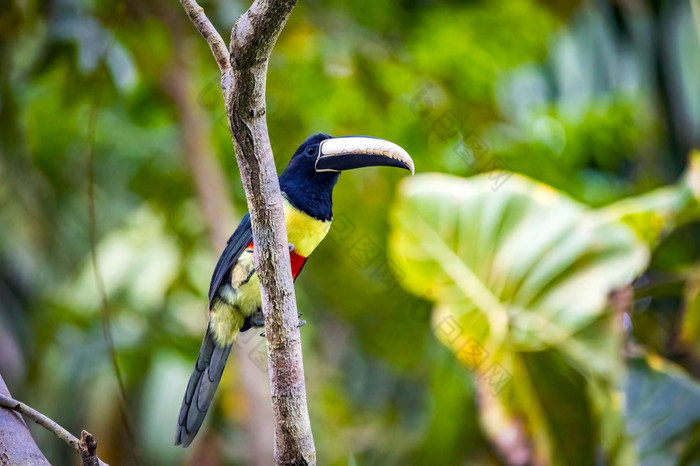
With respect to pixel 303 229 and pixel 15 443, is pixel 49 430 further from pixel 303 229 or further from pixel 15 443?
pixel 303 229

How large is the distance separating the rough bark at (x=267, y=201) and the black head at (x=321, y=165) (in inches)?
8.1

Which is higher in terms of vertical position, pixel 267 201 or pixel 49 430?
pixel 267 201

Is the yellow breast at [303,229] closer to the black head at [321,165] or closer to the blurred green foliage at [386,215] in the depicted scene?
the black head at [321,165]

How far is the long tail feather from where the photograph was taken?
1502 mm

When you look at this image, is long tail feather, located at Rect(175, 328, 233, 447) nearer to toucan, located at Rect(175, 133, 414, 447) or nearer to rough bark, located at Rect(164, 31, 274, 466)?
toucan, located at Rect(175, 133, 414, 447)

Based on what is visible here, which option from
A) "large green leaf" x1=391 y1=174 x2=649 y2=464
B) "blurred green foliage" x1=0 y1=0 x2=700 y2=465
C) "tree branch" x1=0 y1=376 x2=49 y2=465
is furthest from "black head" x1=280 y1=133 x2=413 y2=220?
"large green leaf" x1=391 y1=174 x2=649 y2=464

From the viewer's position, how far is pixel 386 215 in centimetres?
543

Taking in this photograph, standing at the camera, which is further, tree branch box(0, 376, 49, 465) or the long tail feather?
tree branch box(0, 376, 49, 465)

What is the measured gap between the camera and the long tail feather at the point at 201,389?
1.50 meters

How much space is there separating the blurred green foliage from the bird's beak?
1398 mm

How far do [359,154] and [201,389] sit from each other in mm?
585

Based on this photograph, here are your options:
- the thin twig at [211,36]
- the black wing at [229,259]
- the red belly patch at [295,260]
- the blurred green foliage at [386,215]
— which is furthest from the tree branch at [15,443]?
the blurred green foliage at [386,215]

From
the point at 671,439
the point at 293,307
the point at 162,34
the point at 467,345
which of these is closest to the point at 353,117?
the point at 162,34

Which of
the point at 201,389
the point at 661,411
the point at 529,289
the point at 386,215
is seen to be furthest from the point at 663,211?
the point at 201,389
